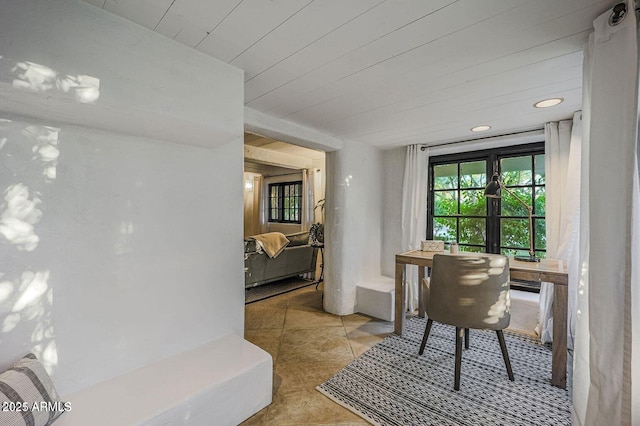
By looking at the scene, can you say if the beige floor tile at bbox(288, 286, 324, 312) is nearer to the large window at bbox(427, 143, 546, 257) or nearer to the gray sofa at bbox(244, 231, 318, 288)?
the gray sofa at bbox(244, 231, 318, 288)

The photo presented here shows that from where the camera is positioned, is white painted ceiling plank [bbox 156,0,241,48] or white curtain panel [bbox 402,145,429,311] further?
white curtain panel [bbox 402,145,429,311]

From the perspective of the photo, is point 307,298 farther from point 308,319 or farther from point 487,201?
point 487,201

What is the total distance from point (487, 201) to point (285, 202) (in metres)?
4.92

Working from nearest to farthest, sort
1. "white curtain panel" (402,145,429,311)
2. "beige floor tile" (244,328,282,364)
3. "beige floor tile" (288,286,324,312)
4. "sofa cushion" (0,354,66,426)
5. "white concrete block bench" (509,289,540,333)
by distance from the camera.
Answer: "sofa cushion" (0,354,66,426)
"beige floor tile" (244,328,282,364)
"white concrete block bench" (509,289,540,333)
"white curtain panel" (402,145,429,311)
"beige floor tile" (288,286,324,312)

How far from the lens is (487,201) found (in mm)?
3395

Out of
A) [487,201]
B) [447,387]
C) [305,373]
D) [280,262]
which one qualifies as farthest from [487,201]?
[280,262]

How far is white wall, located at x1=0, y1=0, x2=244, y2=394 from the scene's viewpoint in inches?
44.6

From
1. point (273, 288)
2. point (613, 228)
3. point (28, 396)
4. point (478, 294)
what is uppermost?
point (613, 228)

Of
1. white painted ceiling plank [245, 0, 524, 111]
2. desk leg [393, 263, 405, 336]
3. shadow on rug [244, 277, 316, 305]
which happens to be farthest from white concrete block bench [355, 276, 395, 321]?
white painted ceiling plank [245, 0, 524, 111]

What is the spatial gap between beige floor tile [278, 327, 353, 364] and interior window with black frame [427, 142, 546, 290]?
6.50 feet

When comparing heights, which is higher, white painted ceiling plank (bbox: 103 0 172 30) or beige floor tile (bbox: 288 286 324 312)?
white painted ceiling plank (bbox: 103 0 172 30)

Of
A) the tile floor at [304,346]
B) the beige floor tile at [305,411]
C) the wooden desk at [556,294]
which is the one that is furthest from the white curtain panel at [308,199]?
the beige floor tile at [305,411]

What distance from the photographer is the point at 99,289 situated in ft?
4.64

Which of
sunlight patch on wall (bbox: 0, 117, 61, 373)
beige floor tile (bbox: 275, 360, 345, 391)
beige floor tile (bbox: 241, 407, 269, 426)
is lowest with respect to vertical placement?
beige floor tile (bbox: 275, 360, 345, 391)
